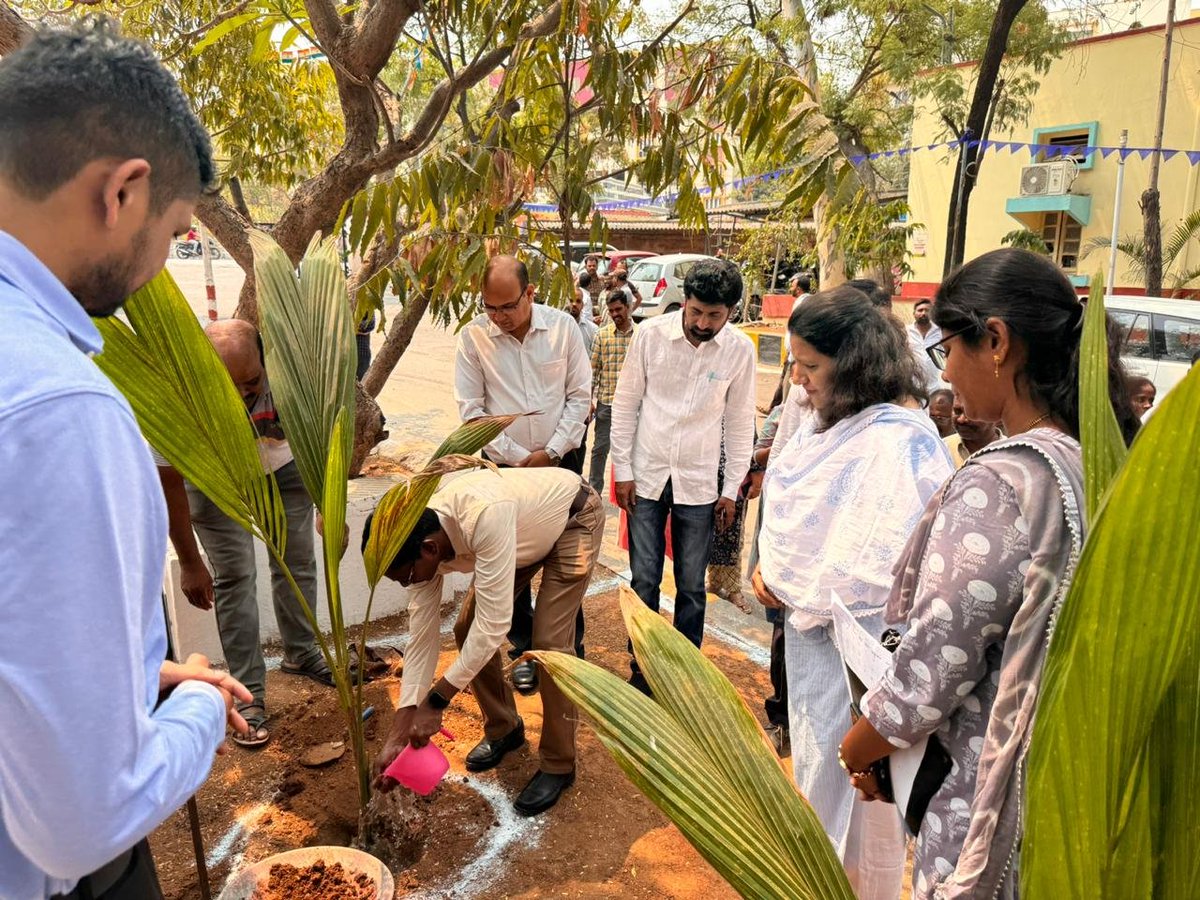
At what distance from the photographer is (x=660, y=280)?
17719 mm

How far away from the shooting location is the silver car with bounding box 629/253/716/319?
17391 mm

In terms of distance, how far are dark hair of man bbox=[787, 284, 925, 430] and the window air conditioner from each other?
1467 cm

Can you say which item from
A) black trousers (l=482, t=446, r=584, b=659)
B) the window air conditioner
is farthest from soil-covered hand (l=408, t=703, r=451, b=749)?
the window air conditioner

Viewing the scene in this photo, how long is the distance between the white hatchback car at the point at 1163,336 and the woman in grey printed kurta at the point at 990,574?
7.20 metres

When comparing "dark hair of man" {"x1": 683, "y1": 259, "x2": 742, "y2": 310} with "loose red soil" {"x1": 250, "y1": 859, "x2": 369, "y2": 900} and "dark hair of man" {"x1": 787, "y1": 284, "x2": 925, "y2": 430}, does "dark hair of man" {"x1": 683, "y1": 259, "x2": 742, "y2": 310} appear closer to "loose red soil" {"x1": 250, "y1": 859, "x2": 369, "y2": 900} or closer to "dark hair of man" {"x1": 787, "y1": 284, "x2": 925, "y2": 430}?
"dark hair of man" {"x1": 787, "y1": 284, "x2": 925, "y2": 430}

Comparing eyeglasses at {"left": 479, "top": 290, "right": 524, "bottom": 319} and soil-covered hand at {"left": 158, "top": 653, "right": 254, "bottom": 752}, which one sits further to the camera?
eyeglasses at {"left": 479, "top": 290, "right": 524, "bottom": 319}

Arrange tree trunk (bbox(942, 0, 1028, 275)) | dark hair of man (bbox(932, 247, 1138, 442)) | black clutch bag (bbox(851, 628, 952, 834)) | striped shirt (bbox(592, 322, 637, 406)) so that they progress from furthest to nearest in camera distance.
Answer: tree trunk (bbox(942, 0, 1028, 275)) → striped shirt (bbox(592, 322, 637, 406)) → black clutch bag (bbox(851, 628, 952, 834)) → dark hair of man (bbox(932, 247, 1138, 442))

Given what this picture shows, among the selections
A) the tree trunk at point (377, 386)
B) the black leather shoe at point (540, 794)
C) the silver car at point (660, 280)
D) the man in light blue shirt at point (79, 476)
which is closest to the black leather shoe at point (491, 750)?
the black leather shoe at point (540, 794)

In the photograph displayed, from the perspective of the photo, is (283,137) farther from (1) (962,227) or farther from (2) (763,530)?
(1) (962,227)

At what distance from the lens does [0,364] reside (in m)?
0.75

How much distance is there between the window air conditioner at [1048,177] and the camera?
47.2ft

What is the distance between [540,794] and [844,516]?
56.6 inches

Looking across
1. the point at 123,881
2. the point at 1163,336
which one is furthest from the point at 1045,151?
the point at 123,881

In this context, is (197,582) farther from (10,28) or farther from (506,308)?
(10,28)
